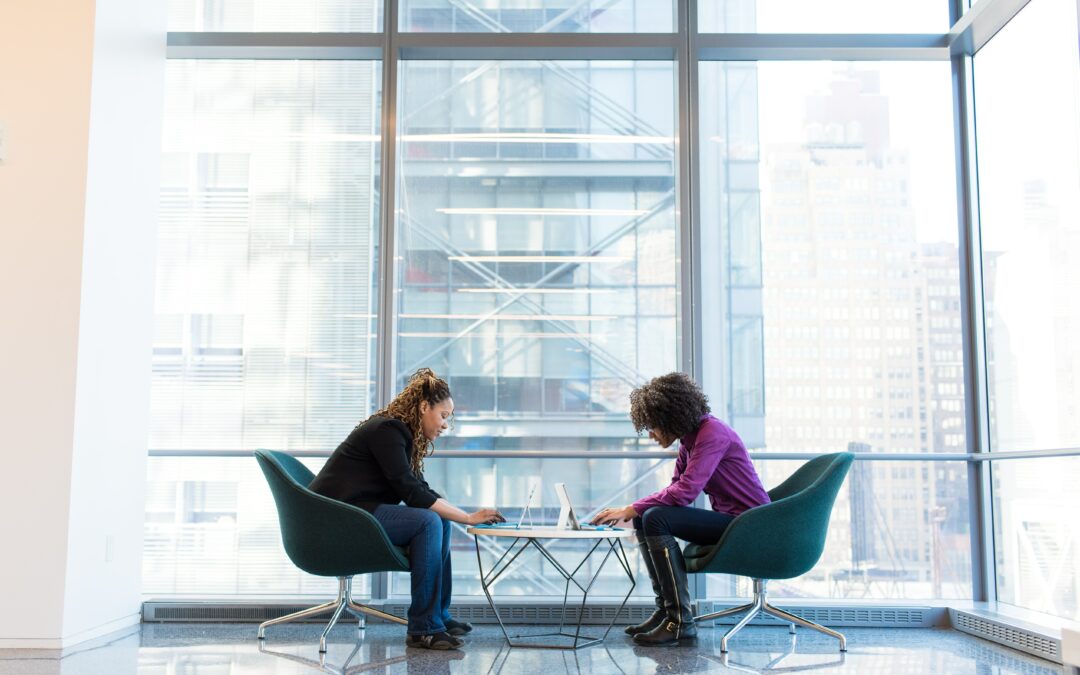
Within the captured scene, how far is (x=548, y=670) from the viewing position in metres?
3.56

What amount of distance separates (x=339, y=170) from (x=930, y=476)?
→ 3.31 m

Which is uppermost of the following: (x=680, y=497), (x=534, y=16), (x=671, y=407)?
(x=534, y=16)

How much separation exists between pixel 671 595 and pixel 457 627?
91cm

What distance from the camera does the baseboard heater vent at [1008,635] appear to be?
3.82m

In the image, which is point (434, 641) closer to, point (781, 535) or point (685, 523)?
point (685, 523)

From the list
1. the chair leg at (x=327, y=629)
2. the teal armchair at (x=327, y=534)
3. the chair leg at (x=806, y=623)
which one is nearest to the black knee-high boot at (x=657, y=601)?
the chair leg at (x=806, y=623)

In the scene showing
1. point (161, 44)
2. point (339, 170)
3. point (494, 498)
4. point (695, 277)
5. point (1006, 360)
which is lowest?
point (494, 498)

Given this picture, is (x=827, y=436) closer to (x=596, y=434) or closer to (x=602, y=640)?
(x=596, y=434)

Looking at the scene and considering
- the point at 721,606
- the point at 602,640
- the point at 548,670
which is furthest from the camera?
the point at 721,606

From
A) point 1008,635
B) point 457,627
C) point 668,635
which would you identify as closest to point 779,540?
point 668,635

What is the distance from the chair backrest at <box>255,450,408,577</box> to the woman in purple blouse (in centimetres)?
89

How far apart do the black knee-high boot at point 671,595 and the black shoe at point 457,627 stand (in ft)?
2.36

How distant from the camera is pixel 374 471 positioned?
413cm

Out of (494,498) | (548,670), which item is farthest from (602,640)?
(494,498)
